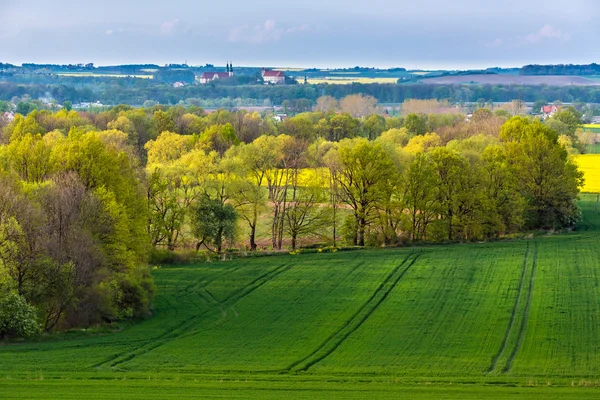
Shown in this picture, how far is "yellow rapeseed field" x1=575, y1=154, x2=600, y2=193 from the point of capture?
364 ft

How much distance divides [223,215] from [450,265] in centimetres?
1851

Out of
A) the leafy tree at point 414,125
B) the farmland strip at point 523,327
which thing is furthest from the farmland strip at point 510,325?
the leafy tree at point 414,125

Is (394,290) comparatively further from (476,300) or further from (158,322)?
(158,322)

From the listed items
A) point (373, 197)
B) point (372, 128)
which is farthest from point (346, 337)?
A: point (372, 128)

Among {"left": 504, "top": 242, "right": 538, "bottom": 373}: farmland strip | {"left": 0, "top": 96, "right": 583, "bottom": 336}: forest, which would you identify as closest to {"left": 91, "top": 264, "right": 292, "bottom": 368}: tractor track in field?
{"left": 0, "top": 96, "right": 583, "bottom": 336}: forest

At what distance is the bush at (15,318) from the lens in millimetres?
46031

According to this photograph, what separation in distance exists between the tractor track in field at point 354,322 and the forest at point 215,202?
1136 cm

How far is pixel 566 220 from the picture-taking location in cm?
8688

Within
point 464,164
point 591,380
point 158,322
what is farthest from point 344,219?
point 591,380

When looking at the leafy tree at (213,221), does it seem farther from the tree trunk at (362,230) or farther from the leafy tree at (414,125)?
the leafy tree at (414,125)

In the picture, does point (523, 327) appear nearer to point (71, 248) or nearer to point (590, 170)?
point (71, 248)

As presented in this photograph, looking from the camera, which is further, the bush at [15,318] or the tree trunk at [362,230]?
the tree trunk at [362,230]

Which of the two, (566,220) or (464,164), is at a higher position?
(464,164)

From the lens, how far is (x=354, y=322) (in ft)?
165
